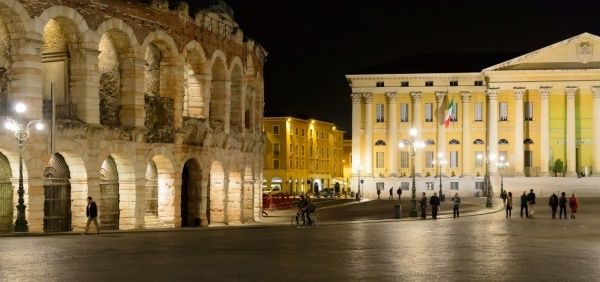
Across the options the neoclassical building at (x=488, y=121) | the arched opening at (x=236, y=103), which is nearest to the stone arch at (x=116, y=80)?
the arched opening at (x=236, y=103)

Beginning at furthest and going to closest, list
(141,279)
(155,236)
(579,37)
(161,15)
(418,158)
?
1. (418,158)
2. (579,37)
3. (161,15)
4. (155,236)
5. (141,279)

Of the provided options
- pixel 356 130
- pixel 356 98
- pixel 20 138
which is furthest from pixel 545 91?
pixel 20 138

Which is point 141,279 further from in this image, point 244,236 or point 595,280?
point 244,236

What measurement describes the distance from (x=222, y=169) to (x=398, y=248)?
2235cm

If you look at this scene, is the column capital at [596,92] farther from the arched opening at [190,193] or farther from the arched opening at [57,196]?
the arched opening at [57,196]

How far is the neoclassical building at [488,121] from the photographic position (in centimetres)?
10788

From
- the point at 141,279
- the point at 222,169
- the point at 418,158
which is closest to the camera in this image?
the point at 141,279

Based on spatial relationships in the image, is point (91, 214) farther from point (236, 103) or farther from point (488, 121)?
point (488, 121)

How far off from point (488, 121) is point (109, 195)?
244 feet

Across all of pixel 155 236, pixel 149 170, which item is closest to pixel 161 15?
pixel 149 170

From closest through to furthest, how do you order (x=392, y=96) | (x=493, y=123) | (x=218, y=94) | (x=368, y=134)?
(x=218, y=94), (x=493, y=123), (x=392, y=96), (x=368, y=134)

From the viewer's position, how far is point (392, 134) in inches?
4483

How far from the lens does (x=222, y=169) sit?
51.6 m

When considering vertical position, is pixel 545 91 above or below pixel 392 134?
above
